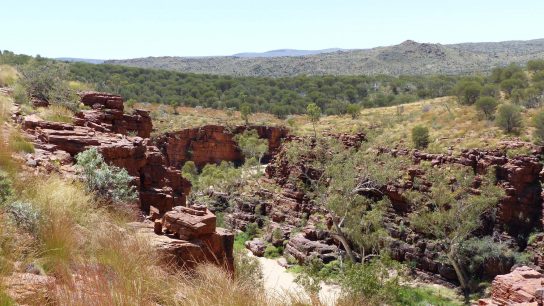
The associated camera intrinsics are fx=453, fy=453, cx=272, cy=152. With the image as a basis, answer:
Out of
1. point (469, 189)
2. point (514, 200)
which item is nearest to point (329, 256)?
point (469, 189)

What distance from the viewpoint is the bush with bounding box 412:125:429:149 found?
99.0ft

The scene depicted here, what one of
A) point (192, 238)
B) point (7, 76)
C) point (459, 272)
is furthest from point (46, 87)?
point (459, 272)

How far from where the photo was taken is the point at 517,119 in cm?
2764

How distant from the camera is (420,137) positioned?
99.1 ft

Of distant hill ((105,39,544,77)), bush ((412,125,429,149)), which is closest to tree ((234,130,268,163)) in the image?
bush ((412,125,429,149))

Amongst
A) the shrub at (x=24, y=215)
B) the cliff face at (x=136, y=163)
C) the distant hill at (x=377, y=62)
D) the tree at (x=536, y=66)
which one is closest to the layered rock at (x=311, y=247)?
the cliff face at (x=136, y=163)

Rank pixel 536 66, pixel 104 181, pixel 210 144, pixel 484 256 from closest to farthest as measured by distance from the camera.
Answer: pixel 104 181 < pixel 484 256 < pixel 536 66 < pixel 210 144

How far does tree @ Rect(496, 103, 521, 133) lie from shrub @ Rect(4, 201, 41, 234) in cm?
2850

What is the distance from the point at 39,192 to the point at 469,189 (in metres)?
22.8

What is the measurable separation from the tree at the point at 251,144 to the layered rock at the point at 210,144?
1.28m

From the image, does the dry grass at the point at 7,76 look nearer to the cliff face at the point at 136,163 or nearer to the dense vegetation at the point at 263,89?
the cliff face at the point at 136,163

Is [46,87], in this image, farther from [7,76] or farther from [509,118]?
[509,118]

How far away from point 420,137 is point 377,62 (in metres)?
79.9

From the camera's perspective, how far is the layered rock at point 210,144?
4728 centimetres
